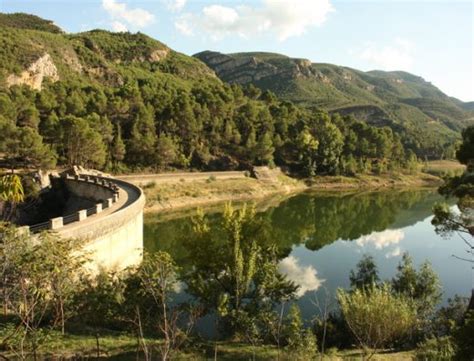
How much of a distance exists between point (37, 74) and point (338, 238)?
275ft

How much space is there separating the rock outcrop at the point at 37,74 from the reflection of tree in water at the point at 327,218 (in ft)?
205

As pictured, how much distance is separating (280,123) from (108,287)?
91952 millimetres

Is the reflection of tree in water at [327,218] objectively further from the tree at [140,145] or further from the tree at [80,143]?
the tree at [140,145]

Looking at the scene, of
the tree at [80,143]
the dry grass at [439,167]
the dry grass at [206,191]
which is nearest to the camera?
the tree at [80,143]

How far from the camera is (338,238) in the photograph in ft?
182

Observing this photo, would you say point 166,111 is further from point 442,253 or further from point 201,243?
point 201,243

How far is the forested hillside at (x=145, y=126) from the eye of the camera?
2586 inches

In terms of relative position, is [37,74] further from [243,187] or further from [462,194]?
[462,194]

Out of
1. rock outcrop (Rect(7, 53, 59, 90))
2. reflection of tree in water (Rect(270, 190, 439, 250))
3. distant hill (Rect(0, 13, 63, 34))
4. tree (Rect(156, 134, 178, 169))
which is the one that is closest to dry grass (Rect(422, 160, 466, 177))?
reflection of tree in water (Rect(270, 190, 439, 250))

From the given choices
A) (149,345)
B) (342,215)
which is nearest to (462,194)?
(149,345)

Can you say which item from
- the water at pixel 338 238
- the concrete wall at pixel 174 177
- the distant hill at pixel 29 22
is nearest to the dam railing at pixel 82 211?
the water at pixel 338 238

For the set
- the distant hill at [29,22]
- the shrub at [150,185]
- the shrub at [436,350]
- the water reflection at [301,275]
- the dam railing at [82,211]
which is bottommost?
the water reflection at [301,275]

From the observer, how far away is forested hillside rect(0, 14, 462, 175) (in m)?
65.7

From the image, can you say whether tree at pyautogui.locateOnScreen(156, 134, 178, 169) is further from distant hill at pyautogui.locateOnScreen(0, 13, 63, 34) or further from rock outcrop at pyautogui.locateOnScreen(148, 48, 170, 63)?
distant hill at pyautogui.locateOnScreen(0, 13, 63, 34)
